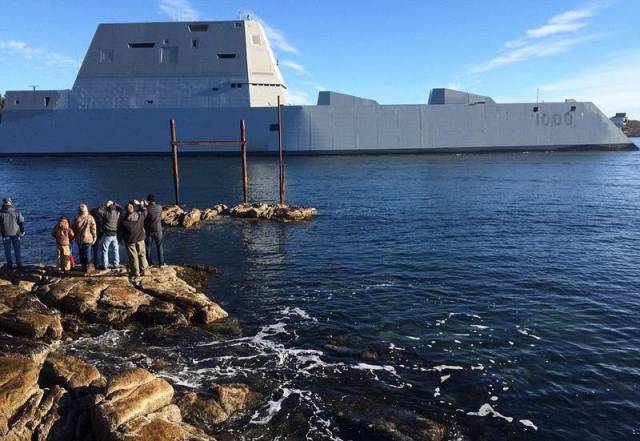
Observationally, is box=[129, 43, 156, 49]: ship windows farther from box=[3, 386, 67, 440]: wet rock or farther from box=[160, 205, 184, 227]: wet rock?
box=[3, 386, 67, 440]: wet rock

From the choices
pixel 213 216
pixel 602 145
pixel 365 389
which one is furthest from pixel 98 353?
pixel 602 145

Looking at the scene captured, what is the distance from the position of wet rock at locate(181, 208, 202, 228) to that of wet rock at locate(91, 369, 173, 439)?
14709 millimetres

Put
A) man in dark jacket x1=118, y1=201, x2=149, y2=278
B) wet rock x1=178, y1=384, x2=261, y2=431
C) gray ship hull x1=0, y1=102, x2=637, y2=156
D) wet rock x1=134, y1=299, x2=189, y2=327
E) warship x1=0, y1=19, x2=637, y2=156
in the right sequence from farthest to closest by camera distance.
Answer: gray ship hull x1=0, y1=102, x2=637, y2=156 < warship x1=0, y1=19, x2=637, y2=156 < man in dark jacket x1=118, y1=201, x2=149, y2=278 < wet rock x1=134, y1=299, x2=189, y2=327 < wet rock x1=178, y1=384, x2=261, y2=431

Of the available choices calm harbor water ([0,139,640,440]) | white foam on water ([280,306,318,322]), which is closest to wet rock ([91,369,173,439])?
calm harbor water ([0,139,640,440])

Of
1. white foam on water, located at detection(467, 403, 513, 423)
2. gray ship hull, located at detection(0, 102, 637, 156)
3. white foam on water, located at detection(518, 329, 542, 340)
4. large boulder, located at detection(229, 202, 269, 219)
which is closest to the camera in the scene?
white foam on water, located at detection(467, 403, 513, 423)

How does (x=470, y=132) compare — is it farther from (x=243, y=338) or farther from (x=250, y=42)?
(x=243, y=338)

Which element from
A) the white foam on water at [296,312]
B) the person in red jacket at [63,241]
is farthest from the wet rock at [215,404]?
the person in red jacket at [63,241]

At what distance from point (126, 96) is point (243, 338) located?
54.3 m

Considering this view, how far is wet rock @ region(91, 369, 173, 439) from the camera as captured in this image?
5.58m

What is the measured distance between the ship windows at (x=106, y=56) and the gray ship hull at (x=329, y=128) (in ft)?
20.0

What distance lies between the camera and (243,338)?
948cm

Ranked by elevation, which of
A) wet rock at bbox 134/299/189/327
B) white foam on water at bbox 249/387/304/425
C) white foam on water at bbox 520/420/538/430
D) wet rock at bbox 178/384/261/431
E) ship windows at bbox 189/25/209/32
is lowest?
white foam on water at bbox 520/420/538/430

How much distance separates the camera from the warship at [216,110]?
55906 mm

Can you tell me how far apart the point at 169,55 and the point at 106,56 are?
7437 millimetres
